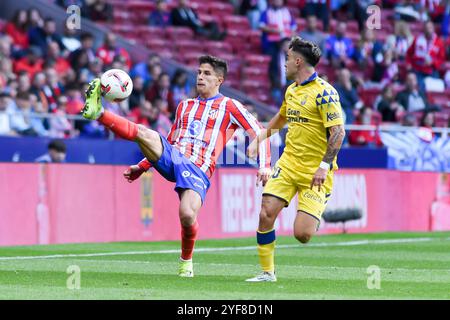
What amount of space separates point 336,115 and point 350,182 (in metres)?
11.1

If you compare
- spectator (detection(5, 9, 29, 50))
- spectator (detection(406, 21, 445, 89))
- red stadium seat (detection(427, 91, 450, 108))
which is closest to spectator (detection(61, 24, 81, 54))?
spectator (detection(5, 9, 29, 50))

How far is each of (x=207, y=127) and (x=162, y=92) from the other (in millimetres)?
10749

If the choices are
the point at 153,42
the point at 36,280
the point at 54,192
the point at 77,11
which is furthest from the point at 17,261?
the point at 153,42

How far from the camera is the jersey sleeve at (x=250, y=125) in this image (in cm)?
1275

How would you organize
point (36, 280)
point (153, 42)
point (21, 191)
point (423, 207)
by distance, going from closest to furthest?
point (36, 280), point (21, 191), point (423, 207), point (153, 42)

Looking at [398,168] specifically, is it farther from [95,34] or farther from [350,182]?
[95,34]

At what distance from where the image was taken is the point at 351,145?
25.0 metres

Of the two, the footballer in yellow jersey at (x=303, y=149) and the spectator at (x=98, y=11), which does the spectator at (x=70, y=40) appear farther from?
the footballer in yellow jersey at (x=303, y=149)

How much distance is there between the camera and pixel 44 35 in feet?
76.5

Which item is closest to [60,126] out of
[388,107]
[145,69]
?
[145,69]

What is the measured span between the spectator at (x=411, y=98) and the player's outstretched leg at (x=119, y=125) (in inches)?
675

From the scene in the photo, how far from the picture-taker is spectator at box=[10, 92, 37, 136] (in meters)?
20.0

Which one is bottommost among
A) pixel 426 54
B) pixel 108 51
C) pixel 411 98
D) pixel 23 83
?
pixel 23 83

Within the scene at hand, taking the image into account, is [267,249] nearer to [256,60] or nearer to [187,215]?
[187,215]
